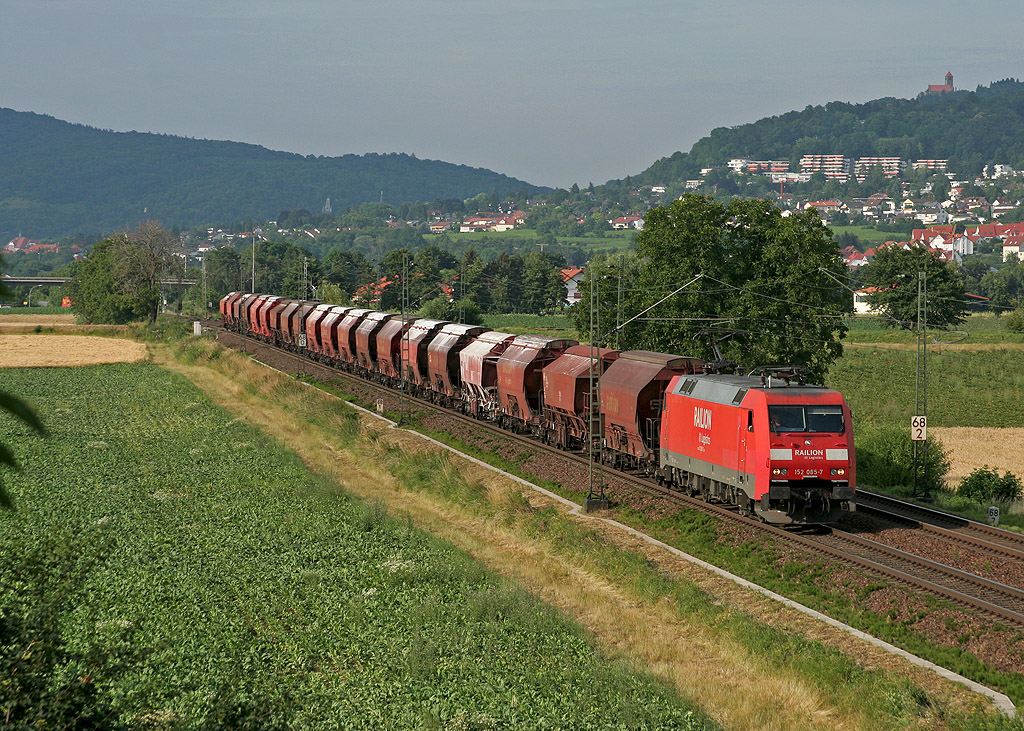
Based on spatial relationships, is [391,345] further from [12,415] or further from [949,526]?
[12,415]

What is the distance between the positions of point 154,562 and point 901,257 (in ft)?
414

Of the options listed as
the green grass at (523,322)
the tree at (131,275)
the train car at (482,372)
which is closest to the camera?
the train car at (482,372)

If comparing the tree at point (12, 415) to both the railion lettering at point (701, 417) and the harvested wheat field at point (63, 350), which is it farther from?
the harvested wheat field at point (63, 350)

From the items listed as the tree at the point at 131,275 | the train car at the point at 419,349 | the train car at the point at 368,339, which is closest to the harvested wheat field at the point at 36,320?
the tree at the point at 131,275

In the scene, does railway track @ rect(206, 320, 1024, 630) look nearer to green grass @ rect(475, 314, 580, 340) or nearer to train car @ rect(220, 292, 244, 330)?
train car @ rect(220, 292, 244, 330)

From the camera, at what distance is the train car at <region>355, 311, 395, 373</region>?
69.1 m

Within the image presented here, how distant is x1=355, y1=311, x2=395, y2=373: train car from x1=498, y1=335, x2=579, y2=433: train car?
2134cm

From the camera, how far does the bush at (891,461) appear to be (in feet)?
136

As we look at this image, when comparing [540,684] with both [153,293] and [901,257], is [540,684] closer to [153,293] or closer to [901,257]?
[153,293]

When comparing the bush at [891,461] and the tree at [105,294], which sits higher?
the tree at [105,294]

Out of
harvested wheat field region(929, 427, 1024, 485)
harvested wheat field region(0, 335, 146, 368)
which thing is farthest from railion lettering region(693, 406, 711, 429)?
harvested wheat field region(0, 335, 146, 368)

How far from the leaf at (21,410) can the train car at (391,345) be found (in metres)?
57.3

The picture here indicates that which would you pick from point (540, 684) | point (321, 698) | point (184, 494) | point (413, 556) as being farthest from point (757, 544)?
point (184, 494)

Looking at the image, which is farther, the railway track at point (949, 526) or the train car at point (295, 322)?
the train car at point (295, 322)
